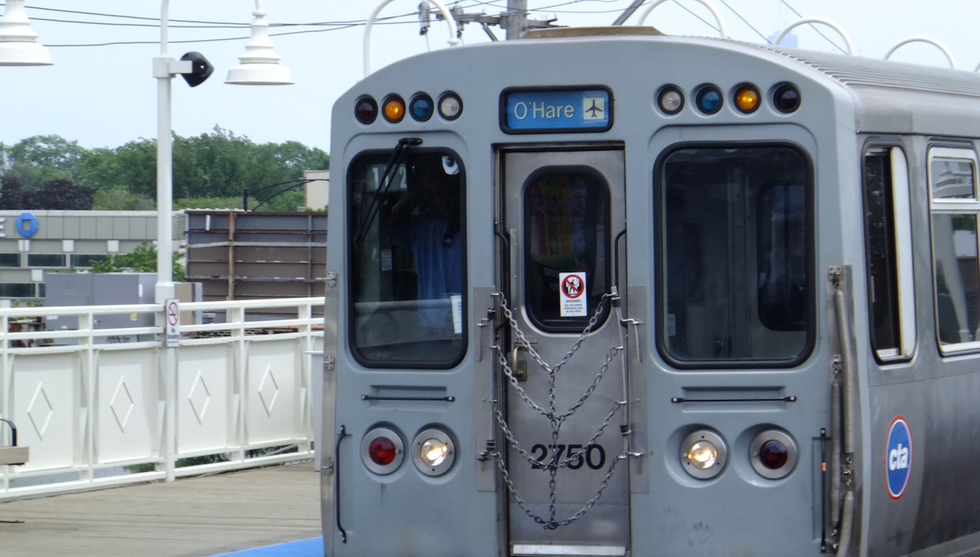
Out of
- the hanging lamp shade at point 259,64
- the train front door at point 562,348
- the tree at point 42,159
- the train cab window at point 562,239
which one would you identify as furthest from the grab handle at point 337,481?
→ the tree at point 42,159

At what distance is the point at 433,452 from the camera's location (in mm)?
5859

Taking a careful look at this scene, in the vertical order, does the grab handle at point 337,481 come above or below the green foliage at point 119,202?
below

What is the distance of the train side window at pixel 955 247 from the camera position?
6223mm

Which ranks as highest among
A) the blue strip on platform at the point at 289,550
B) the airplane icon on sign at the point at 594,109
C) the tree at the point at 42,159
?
the tree at the point at 42,159

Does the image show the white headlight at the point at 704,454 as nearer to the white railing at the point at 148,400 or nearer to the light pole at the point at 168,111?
the white railing at the point at 148,400

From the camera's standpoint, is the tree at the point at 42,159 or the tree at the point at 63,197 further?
the tree at the point at 42,159

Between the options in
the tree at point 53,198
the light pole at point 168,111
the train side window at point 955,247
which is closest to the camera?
the train side window at point 955,247

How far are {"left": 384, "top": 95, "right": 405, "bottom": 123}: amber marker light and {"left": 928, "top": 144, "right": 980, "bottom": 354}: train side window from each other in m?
2.53

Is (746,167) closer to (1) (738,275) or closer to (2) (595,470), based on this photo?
(1) (738,275)

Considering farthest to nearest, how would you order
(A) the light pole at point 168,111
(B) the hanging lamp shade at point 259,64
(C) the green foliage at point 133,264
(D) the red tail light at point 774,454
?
(C) the green foliage at point 133,264 < (B) the hanging lamp shade at point 259,64 < (A) the light pole at point 168,111 < (D) the red tail light at point 774,454

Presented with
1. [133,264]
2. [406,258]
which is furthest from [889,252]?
[133,264]

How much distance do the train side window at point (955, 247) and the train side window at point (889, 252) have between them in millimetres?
326

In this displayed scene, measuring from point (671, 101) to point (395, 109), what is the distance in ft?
4.15

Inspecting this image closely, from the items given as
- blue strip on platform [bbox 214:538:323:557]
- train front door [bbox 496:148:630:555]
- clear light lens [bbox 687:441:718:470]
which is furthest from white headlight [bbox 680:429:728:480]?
blue strip on platform [bbox 214:538:323:557]
